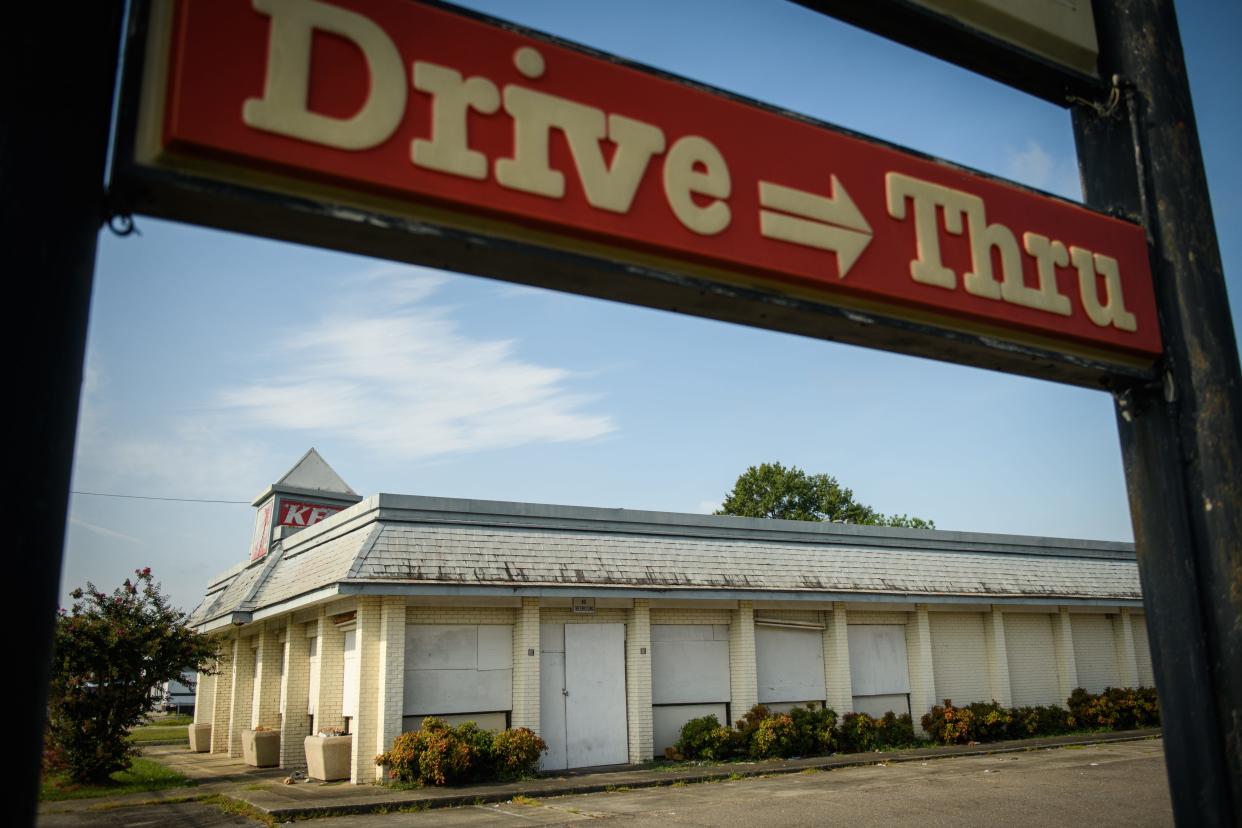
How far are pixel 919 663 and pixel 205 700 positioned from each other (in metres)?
22.1

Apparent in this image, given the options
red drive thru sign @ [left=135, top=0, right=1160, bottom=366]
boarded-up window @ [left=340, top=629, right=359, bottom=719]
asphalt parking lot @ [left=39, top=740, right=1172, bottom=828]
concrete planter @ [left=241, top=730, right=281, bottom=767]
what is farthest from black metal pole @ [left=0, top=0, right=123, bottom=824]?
concrete planter @ [left=241, top=730, right=281, bottom=767]

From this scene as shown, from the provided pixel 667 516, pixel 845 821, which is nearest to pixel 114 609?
pixel 667 516

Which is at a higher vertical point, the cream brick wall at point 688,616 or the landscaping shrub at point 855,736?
the cream brick wall at point 688,616

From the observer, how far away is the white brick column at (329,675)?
61.7 feet

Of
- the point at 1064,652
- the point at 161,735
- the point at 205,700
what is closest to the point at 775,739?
the point at 1064,652

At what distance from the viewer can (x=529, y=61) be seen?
122 inches

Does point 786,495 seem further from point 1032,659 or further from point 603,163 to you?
point 603,163

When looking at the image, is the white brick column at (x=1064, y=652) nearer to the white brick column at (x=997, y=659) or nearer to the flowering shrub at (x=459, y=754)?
the white brick column at (x=997, y=659)

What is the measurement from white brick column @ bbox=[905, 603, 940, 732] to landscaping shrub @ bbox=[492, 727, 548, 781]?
10502 mm

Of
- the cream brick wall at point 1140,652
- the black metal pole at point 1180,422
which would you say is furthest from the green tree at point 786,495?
the black metal pole at point 1180,422

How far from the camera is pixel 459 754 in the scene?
52.8 ft

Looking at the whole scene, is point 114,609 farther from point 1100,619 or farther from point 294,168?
point 1100,619

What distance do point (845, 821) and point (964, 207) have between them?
10393 millimetres

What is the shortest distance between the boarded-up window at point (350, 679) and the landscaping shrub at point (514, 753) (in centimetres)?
270
